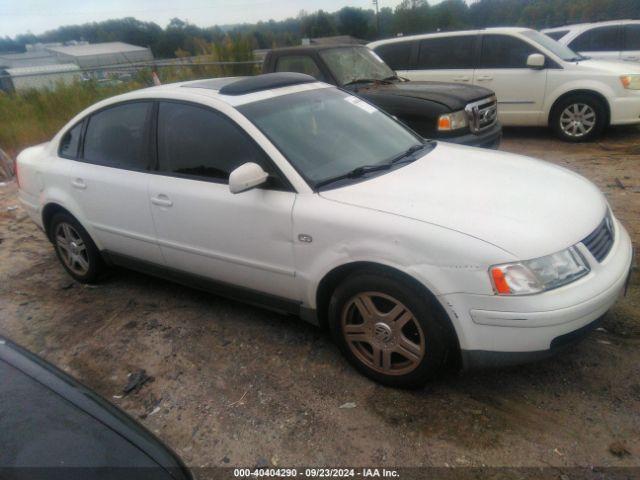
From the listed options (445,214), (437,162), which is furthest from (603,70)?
(445,214)

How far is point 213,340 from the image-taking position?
3.52m

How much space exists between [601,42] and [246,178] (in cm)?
994

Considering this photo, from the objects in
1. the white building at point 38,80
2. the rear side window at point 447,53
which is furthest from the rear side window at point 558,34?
the white building at point 38,80

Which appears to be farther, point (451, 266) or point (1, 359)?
point (451, 266)

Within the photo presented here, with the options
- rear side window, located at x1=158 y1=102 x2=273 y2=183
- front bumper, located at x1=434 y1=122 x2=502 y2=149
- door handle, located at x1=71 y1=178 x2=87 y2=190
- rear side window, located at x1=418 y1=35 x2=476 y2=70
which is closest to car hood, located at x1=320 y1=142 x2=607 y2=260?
rear side window, located at x1=158 y1=102 x2=273 y2=183

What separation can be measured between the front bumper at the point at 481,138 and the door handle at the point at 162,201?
11.1 feet

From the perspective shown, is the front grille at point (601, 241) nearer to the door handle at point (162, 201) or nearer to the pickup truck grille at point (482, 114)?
the door handle at point (162, 201)

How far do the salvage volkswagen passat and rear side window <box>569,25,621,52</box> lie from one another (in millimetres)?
8339

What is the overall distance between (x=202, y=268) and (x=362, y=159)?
51.4 inches

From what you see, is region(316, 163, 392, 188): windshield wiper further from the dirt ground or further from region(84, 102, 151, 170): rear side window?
region(84, 102, 151, 170): rear side window

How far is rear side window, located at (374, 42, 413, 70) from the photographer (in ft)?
29.7

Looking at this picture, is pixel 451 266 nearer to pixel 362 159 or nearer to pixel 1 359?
pixel 362 159

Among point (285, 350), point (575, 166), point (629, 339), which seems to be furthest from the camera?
point (575, 166)

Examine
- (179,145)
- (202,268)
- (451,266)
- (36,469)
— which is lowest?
(202,268)
